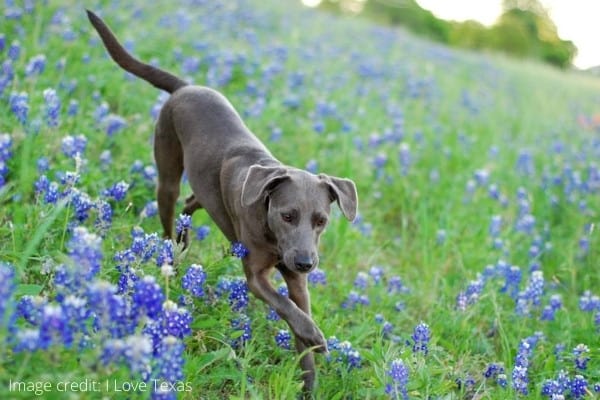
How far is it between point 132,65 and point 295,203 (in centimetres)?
185

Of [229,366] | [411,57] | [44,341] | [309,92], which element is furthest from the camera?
[411,57]

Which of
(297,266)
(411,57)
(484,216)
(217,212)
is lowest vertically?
(411,57)

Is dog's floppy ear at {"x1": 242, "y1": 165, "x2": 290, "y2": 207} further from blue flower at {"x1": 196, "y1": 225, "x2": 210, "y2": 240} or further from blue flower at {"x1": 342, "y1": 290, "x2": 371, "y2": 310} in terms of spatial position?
blue flower at {"x1": 342, "y1": 290, "x2": 371, "y2": 310}

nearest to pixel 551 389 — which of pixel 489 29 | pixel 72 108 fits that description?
pixel 72 108

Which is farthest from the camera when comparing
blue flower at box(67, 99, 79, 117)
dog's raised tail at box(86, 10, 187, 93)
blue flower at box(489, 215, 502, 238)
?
blue flower at box(489, 215, 502, 238)

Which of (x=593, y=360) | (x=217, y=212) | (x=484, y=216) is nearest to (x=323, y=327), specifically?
(x=217, y=212)

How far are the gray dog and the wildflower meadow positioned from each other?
136mm

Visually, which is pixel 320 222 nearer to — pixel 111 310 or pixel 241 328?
pixel 241 328

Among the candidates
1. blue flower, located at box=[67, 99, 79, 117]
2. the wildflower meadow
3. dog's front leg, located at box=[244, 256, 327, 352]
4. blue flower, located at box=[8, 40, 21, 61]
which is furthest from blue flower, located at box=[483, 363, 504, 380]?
blue flower, located at box=[8, 40, 21, 61]

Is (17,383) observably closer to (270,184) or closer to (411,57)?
(270,184)

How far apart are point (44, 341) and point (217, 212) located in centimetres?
213

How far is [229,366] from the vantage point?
11.0ft

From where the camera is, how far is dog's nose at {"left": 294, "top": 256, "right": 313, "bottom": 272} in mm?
3377

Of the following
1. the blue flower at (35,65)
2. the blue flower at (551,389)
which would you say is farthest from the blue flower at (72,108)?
the blue flower at (551,389)
